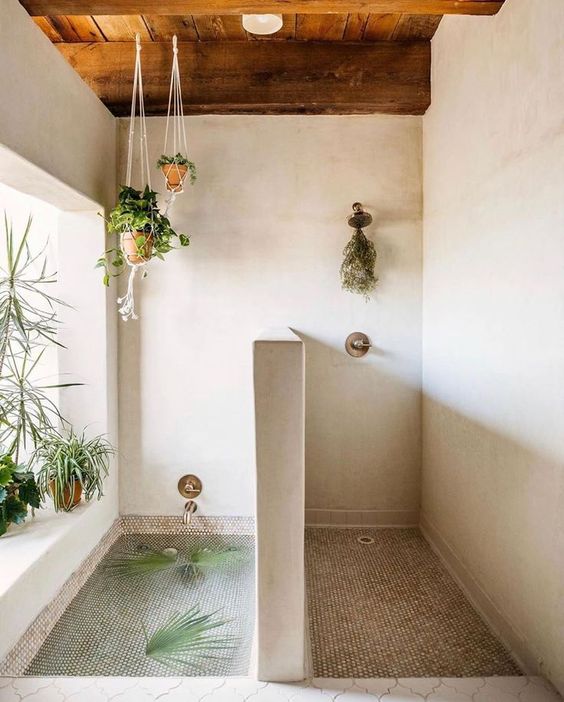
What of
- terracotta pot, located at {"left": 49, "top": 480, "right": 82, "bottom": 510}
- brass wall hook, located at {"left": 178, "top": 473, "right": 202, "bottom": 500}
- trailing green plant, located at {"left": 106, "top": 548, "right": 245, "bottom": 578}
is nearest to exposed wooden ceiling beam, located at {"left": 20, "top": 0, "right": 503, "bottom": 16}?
terracotta pot, located at {"left": 49, "top": 480, "right": 82, "bottom": 510}

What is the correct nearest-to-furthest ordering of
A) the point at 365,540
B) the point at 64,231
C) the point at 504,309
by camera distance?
the point at 504,309, the point at 64,231, the point at 365,540

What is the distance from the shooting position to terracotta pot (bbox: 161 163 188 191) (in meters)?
2.35

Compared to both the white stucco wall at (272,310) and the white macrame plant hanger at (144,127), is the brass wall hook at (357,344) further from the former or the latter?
the white macrame plant hanger at (144,127)

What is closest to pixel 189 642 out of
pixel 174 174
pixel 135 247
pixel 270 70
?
pixel 135 247

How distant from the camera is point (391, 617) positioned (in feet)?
6.51

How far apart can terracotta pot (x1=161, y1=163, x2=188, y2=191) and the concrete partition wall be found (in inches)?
54.2

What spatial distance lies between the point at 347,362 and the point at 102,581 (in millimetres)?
1692

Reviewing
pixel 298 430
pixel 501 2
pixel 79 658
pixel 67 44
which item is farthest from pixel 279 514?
pixel 67 44

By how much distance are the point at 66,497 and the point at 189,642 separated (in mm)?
905

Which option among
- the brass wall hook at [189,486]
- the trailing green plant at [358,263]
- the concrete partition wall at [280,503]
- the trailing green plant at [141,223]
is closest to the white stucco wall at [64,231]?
the trailing green plant at [141,223]

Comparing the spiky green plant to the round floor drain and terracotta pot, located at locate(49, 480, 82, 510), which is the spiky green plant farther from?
the round floor drain

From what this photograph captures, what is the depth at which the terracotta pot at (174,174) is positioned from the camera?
2.35 metres

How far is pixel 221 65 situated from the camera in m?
2.57

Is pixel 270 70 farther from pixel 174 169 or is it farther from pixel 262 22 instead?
pixel 174 169
